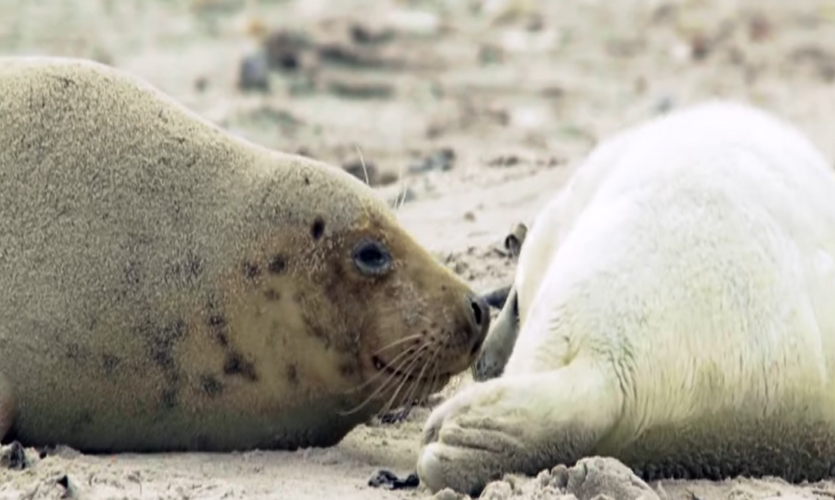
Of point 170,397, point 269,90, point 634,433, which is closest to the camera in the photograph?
point 634,433

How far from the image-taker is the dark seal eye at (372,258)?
4875 mm

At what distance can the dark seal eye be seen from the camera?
16.0ft

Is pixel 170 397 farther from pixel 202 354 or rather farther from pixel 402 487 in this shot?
pixel 402 487

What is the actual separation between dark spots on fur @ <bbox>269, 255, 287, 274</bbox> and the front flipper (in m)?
0.92

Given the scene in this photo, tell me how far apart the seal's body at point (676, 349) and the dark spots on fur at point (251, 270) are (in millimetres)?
769

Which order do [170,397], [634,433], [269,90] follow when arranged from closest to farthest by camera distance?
[634,433]
[170,397]
[269,90]

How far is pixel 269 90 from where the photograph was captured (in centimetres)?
1056

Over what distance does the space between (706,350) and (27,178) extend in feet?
5.46

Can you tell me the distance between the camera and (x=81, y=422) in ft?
15.3

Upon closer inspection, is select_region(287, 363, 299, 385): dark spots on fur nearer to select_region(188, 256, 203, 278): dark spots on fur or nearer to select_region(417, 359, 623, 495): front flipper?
select_region(188, 256, 203, 278): dark spots on fur

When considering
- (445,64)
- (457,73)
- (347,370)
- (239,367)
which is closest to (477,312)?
(347,370)

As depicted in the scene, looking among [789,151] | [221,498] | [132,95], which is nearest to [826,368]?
[789,151]

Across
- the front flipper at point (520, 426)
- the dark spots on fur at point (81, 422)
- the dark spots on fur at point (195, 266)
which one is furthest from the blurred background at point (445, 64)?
the front flipper at point (520, 426)

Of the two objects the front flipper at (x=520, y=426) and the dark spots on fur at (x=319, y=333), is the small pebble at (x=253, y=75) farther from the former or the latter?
the front flipper at (x=520, y=426)
